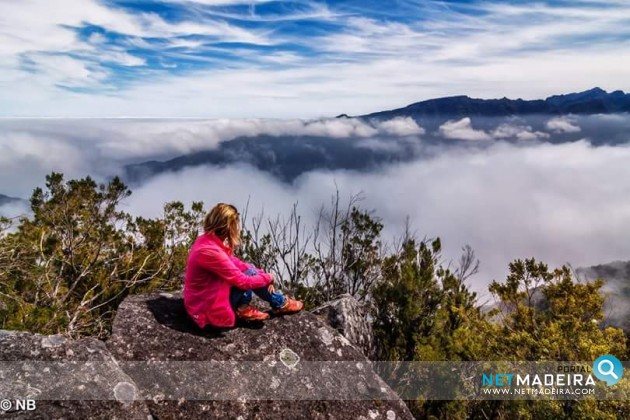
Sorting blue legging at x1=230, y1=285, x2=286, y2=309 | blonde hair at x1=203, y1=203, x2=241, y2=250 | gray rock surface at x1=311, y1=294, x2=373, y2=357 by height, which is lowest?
gray rock surface at x1=311, y1=294, x2=373, y2=357

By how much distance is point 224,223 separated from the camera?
609 centimetres

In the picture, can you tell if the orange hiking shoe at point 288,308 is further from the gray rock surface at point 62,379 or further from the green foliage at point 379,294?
the green foliage at point 379,294

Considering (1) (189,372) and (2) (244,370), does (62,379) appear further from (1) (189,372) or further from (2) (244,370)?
(2) (244,370)

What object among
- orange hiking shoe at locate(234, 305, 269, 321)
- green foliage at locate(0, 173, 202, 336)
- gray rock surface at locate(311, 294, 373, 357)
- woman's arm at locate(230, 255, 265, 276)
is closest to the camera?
orange hiking shoe at locate(234, 305, 269, 321)

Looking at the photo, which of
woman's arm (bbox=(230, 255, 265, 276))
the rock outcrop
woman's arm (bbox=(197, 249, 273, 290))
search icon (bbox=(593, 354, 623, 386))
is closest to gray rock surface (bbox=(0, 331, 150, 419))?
the rock outcrop

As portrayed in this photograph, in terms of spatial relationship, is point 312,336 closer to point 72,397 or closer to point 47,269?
point 72,397

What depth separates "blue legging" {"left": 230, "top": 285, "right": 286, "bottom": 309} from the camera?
247 inches

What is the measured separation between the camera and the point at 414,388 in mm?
9164

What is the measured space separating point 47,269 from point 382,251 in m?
10.6

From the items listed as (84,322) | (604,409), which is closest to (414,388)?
(604,409)

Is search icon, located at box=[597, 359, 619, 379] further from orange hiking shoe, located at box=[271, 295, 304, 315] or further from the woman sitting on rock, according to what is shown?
the woman sitting on rock

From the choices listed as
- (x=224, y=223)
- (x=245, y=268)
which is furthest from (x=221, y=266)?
(x=245, y=268)

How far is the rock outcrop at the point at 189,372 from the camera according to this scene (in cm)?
454

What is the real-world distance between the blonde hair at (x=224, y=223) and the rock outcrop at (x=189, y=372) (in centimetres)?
120
